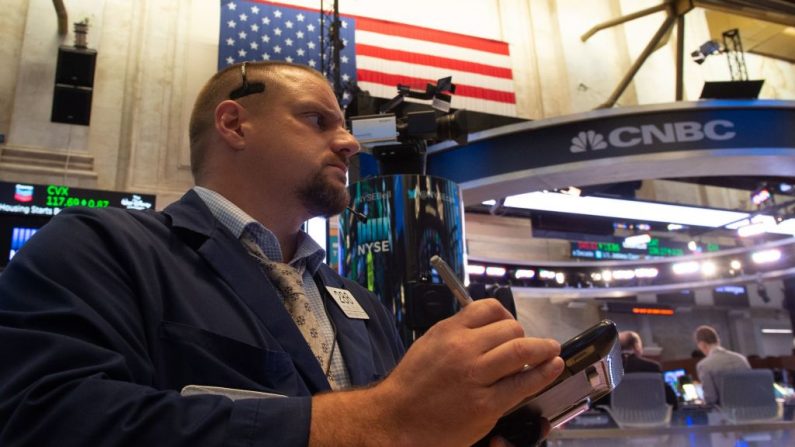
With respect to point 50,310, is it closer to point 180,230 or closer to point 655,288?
point 180,230

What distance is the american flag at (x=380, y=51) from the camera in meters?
8.20

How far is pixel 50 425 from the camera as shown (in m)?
0.69

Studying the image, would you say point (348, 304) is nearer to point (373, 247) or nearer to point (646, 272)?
point (373, 247)

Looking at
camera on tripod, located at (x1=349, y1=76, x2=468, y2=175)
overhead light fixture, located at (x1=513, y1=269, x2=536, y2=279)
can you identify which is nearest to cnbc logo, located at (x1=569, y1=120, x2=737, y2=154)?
camera on tripod, located at (x1=349, y1=76, x2=468, y2=175)

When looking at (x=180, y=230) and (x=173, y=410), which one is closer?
(x=173, y=410)

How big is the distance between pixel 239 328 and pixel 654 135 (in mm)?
5573

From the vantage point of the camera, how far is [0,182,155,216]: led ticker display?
561 cm

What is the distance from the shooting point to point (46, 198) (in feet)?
18.8

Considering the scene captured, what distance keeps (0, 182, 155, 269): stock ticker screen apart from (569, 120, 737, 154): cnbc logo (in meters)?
4.30

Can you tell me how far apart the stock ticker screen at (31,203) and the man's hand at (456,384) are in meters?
5.40

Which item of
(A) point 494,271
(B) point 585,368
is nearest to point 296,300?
(B) point 585,368

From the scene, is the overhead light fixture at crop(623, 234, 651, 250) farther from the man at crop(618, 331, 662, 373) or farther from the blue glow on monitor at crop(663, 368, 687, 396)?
the man at crop(618, 331, 662, 373)

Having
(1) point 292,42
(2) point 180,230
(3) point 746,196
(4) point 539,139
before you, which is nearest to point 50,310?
(2) point 180,230

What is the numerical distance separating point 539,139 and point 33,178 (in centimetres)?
582
